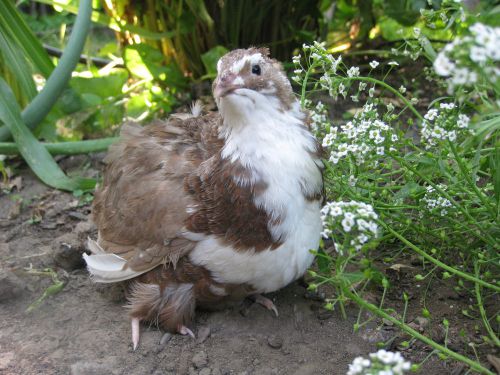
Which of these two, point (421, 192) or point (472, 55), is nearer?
point (472, 55)

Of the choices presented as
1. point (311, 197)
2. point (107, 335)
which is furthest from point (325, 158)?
point (107, 335)

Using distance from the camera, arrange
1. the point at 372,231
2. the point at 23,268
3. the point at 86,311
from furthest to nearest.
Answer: the point at 23,268
the point at 86,311
the point at 372,231

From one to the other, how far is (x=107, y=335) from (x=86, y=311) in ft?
0.67

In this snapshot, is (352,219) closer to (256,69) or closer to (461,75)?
(461,75)

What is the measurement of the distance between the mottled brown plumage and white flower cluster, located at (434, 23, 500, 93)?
0.88m

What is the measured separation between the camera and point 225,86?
221 cm

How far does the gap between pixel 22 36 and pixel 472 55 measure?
2.79m

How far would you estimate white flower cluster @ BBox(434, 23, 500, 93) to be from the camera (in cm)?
139

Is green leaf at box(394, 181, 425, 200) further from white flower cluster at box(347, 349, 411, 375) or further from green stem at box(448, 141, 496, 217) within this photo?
white flower cluster at box(347, 349, 411, 375)

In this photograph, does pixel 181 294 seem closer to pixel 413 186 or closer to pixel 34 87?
pixel 413 186

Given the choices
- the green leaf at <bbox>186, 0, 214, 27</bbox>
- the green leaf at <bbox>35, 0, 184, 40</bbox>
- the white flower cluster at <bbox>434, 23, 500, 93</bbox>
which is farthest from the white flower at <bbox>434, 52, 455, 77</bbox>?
the green leaf at <bbox>35, 0, 184, 40</bbox>

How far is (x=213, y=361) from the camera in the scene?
2436 millimetres

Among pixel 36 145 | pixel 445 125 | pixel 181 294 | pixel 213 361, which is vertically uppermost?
pixel 445 125

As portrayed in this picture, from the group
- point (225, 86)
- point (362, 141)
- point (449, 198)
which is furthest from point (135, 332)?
point (449, 198)
